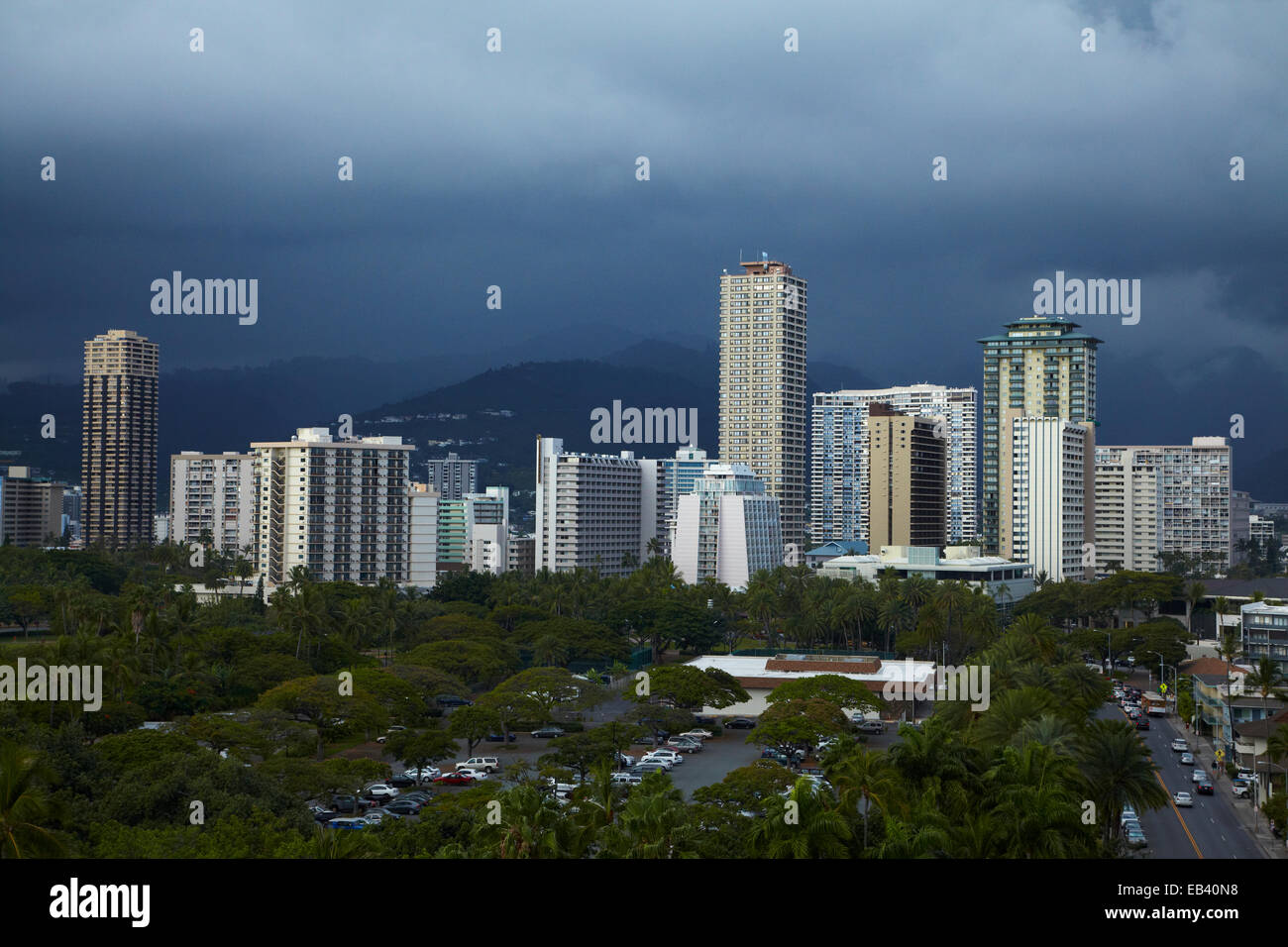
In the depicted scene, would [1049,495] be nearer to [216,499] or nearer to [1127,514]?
[1127,514]

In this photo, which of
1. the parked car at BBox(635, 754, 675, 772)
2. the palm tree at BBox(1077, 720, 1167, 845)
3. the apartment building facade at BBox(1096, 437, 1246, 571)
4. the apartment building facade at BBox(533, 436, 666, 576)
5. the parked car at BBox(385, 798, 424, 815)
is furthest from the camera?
the apartment building facade at BBox(1096, 437, 1246, 571)

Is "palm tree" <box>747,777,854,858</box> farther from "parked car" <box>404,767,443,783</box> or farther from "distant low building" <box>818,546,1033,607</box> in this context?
"distant low building" <box>818,546,1033,607</box>

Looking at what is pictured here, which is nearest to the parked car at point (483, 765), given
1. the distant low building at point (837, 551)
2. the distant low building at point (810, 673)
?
the distant low building at point (810, 673)

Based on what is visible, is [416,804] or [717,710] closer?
[416,804]

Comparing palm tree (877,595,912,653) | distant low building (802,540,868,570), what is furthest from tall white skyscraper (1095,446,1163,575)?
palm tree (877,595,912,653)

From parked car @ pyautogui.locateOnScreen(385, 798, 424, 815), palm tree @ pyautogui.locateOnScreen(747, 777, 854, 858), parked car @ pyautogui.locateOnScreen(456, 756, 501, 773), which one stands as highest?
palm tree @ pyautogui.locateOnScreen(747, 777, 854, 858)
